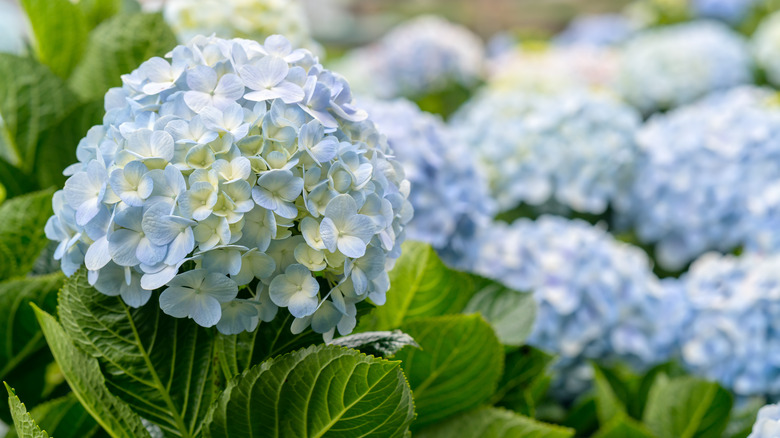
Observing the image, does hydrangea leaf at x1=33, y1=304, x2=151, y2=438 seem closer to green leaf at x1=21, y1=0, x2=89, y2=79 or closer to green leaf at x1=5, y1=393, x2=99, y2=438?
green leaf at x1=5, y1=393, x2=99, y2=438

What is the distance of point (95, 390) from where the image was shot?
1.71 ft

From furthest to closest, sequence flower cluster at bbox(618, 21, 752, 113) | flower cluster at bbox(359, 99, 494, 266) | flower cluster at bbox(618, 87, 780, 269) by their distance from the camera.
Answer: flower cluster at bbox(618, 21, 752, 113) → flower cluster at bbox(618, 87, 780, 269) → flower cluster at bbox(359, 99, 494, 266)

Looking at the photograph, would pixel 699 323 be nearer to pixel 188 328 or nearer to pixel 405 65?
pixel 188 328

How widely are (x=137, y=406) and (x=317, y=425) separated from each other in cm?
14

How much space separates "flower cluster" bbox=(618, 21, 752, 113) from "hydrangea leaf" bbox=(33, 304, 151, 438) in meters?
2.14

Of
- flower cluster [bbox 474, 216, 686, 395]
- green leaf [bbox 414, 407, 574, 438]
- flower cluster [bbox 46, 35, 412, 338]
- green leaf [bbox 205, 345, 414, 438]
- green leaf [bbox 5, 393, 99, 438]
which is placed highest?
flower cluster [bbox 46, 35, 412, 338]

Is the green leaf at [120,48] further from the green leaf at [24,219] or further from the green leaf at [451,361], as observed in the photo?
the green leaf at [451,361]

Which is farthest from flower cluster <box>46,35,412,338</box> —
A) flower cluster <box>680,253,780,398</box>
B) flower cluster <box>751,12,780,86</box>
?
flower cluster <box>751,12,780,86</box>

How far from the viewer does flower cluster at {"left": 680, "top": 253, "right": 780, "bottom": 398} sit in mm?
1016

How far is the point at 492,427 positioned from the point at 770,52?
221 cm

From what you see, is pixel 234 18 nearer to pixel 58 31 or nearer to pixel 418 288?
pixel 58 31

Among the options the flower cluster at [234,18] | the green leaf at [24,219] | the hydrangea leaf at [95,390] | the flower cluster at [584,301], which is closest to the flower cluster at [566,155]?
the flower cluster at [584,301]

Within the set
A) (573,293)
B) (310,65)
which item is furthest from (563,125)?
(310,65)

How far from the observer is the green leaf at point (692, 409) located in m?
0.89
